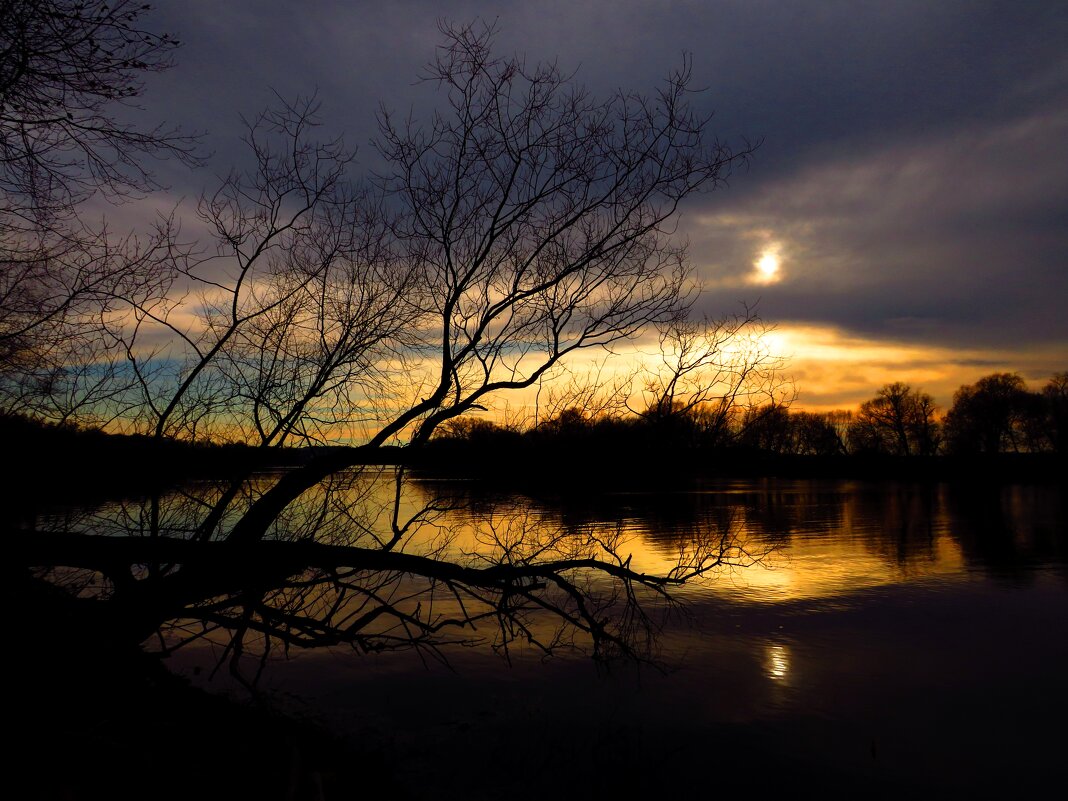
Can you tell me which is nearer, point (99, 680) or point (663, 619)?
point (99, 680)

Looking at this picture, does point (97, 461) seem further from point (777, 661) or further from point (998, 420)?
point (998, 420)

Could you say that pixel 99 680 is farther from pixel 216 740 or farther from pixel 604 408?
pixel 604 408

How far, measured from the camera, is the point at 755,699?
11812mm

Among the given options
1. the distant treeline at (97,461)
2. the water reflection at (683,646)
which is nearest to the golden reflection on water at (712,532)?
the water reflection at (683,646)

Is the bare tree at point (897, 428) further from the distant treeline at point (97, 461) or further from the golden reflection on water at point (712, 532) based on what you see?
the distant treeline at point (97, 461)

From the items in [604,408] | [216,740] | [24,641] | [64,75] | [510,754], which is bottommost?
[510,754]

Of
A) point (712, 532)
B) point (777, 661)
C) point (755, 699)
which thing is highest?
point (712, 532)

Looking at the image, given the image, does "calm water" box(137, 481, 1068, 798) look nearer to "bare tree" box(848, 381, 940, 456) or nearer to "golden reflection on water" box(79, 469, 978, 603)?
"golden reflection on water" box(79, 469, 978, 603)

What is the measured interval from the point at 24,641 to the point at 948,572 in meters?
23.7

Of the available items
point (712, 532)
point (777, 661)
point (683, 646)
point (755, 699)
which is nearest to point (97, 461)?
point (755, 699)

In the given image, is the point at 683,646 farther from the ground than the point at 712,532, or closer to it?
closer to it

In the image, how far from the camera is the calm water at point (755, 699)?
9391mm

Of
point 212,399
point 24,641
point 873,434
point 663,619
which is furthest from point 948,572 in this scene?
point 873,434

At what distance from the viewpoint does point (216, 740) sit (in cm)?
679
